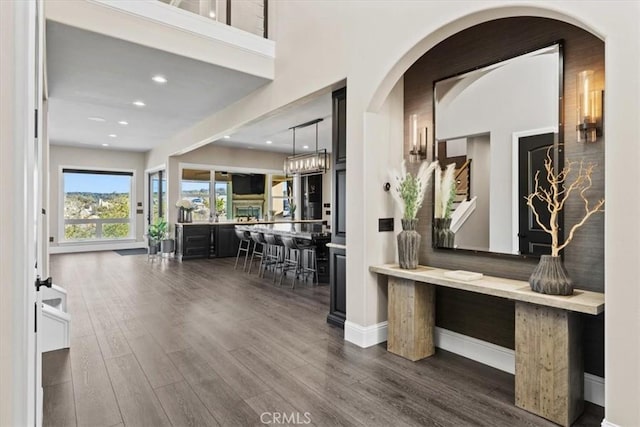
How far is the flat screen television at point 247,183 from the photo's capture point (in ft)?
34.9

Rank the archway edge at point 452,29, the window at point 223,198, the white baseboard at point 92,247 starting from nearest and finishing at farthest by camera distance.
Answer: the archway edge at point 452,29, the white baseboard at point 92,247, the window at point 223,198

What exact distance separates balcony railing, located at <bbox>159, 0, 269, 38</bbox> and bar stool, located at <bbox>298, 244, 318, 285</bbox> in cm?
334

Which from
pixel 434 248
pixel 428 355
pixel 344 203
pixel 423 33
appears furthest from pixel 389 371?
pixel 423 33

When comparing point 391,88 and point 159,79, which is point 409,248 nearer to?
point 391,88

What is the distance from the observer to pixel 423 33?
2.76 meters

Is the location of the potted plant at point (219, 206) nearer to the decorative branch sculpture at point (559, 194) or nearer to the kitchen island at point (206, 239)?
the kitchen island at point (206, 239)

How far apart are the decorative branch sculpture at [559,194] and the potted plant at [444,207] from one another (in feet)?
2.06

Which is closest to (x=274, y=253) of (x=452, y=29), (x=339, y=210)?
(x=339, y=210)

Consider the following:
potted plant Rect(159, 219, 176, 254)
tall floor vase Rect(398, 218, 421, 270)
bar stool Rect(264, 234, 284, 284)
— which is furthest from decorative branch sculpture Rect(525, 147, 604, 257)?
potted plant Rect(159, 219, 176, 254)

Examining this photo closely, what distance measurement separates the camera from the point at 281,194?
11.6 m

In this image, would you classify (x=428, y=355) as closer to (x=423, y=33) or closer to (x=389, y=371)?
(x=389, y=371)

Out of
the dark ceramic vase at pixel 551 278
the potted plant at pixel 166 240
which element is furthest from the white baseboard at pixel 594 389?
the potted plant at pixel 166 240

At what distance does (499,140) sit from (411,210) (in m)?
0.90

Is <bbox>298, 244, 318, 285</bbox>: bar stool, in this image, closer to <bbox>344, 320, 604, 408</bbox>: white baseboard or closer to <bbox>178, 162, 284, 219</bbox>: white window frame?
<bbox>344, 320, 604, 408</bbox>: white baseboard
